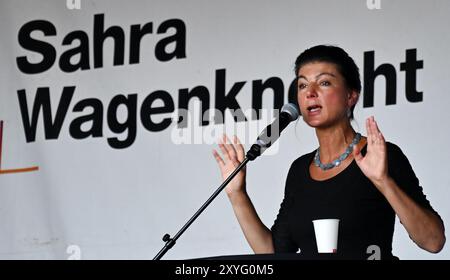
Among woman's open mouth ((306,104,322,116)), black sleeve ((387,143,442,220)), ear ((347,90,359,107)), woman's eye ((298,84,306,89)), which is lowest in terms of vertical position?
black sleeve ((387,143,442,220))

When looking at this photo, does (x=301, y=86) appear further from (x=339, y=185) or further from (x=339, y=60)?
(x=339, y=185)

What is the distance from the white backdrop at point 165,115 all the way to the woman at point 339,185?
40 cm

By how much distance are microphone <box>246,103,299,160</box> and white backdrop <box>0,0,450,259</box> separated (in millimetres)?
918

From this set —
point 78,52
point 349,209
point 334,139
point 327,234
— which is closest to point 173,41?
point 78,52

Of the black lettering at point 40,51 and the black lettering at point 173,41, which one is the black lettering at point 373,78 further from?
the black lettering at point 40,51

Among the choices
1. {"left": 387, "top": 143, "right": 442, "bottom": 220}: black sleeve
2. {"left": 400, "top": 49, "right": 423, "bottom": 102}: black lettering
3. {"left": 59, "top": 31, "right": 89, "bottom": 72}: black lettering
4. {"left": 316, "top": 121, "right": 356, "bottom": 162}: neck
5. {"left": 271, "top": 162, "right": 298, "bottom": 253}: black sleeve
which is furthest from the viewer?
{"left": 59, "top": 31, "right": 89, "bottom": 72}: black lettering

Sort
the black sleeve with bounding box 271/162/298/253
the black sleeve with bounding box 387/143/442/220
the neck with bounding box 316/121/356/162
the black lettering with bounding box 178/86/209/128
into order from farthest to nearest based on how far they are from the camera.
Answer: the black lettering with bounding box 178/86/209/128, the neck with bounding box 316/121/356/162, the black sleeve with bounding box 271/162/298/253, the black sleeve with bounding box 387/143/442/220

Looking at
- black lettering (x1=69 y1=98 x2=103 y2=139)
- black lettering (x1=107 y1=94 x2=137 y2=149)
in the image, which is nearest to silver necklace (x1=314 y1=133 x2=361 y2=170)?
black lettering (x1=107 y1=94 x2=137 y2=149)

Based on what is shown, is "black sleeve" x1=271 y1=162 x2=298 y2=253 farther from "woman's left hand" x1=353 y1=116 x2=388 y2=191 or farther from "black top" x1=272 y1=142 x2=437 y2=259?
"woman's left hand" x1=353 y1=116 x2=388 y2=191

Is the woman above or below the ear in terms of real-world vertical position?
below

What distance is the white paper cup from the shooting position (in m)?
2.01

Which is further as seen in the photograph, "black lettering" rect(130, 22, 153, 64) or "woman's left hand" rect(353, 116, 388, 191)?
"black lettering" rect(130, 22, 153, 64)

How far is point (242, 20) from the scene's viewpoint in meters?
3.56
